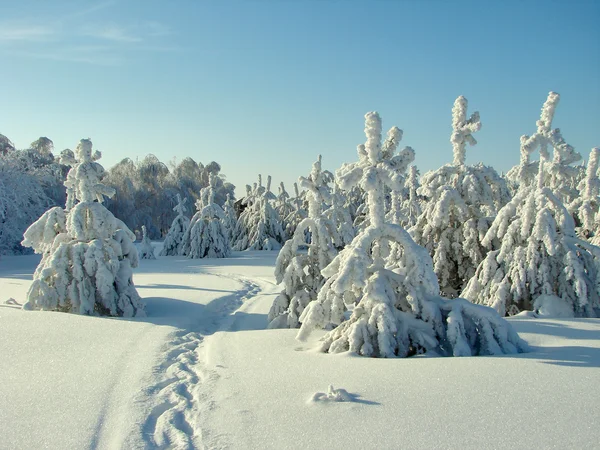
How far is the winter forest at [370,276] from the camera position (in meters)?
5.29

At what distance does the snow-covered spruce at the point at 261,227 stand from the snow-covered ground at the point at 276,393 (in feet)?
68.0

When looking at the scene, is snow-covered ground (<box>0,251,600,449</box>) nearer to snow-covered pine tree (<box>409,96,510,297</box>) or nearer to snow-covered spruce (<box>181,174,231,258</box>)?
snow-covered pine tree (<box>409,96,510,297</box>)

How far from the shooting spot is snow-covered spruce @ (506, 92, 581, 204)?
854 centimetres

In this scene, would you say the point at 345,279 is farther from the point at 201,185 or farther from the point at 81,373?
the point at 201,185

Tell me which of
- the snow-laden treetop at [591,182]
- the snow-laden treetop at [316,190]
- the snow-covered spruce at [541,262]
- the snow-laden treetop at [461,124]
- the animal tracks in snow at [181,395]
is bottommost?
the animal tracks in snow at [181,395]

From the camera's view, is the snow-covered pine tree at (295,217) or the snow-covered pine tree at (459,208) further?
the snow-covered pine tree at (295,217)

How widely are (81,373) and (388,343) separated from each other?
135 inches

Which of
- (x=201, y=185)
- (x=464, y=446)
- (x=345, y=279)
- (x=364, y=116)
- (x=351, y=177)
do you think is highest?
(x=201, y=185)

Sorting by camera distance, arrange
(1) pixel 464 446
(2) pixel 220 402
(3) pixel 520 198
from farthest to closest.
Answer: (3) pixel 520 198, (2) pixel 220 402, (1) pixel 464 446

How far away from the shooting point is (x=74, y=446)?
3371mm

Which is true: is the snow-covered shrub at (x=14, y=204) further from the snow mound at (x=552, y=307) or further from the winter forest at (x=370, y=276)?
the snow mound at (x=552, y=307)

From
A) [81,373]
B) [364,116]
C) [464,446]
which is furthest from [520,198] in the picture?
[81,373]

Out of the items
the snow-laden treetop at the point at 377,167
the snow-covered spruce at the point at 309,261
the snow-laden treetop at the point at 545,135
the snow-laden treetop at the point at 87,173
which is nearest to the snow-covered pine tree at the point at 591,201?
the snow-laden treetop at the point at 545,135

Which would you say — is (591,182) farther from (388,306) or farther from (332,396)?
(332,396)
